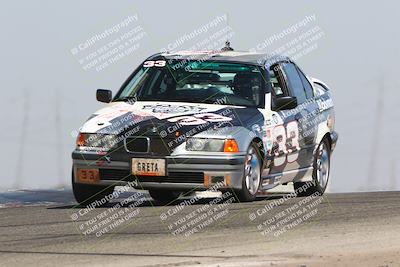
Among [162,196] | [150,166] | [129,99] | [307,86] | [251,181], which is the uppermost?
[129,99]

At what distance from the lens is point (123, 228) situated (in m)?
9.46

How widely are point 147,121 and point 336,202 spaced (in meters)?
2.18

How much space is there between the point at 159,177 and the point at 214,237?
262cm

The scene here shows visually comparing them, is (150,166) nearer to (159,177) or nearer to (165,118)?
(159,177)

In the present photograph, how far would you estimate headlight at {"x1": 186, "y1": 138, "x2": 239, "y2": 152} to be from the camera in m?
11.3

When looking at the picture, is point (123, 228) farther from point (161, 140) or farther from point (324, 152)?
point (324, 152)

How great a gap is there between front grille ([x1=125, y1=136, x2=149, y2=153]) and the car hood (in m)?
0.06

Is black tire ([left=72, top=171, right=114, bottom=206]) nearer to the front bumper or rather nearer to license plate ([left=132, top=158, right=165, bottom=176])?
the front bumper

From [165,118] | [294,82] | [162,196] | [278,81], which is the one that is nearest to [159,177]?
[165,118]

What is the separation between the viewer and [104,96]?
12.6 metres

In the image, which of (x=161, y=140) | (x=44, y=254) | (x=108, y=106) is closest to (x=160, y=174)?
(x=161, y=140)

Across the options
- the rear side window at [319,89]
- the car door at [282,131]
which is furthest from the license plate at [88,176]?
the rear side window at [319,89]

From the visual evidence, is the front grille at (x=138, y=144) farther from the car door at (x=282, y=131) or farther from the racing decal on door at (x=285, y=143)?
the racing decal on door at (x=285, y=143)

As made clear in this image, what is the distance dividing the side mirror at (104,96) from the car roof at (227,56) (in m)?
0.87
